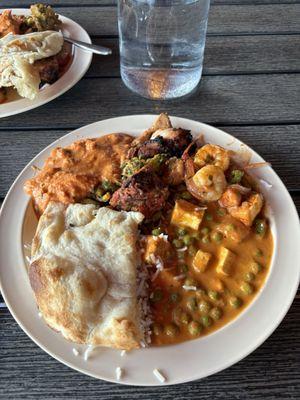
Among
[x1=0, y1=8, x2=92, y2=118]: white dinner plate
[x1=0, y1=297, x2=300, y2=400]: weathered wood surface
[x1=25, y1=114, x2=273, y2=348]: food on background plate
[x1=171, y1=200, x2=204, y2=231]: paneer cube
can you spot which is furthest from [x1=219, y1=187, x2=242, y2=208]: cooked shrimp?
[x1=0, y1=8, x2=92, y2=118]: white dinner plate

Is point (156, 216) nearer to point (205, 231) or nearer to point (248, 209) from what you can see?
point (205, 231)

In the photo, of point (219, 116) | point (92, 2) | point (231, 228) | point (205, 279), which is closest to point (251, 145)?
point (219, 116)

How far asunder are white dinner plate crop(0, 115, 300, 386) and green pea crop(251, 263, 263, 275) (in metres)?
0.04

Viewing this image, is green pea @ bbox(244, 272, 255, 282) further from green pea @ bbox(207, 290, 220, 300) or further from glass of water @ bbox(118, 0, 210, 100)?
glass of water @ bbox(118, 0, 210, 100)

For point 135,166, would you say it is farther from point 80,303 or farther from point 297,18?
point 297,18

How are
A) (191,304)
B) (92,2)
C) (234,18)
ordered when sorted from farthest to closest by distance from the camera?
1. (92,2)
2. (234,18)
3. (191,304)

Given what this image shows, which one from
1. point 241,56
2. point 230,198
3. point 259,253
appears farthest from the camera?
point 241,56

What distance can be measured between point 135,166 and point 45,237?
0.50 metres

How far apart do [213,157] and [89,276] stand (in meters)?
0.80

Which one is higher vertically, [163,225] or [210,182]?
[210,182]

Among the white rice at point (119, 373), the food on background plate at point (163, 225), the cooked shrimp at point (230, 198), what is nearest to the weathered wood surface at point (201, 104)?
the food on background plate at point (163, 225)

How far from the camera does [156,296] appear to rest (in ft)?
5.00

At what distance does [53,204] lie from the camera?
1732 millimetres

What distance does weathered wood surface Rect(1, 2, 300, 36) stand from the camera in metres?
2.97
